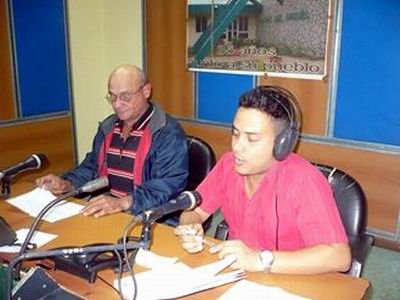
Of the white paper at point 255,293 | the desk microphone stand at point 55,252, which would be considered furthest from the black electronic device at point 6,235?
the white paper at point 255,293

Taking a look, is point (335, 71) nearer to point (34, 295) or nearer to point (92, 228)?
point (92, 228)

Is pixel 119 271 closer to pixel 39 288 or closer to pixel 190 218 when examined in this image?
pixel 39 288

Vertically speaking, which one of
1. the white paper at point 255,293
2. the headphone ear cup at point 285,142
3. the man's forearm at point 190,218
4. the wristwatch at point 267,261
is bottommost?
the white paper at point 255,293

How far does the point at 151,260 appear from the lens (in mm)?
1490

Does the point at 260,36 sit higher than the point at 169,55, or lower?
higher

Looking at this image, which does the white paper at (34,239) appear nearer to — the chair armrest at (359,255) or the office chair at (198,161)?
the office chair at (198,161)

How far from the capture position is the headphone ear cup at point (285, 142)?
4.87ft

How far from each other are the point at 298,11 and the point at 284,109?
1.82 meters

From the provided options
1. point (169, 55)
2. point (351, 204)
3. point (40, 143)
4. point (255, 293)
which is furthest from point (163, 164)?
point (40, 143)

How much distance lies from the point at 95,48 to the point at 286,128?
118 inches

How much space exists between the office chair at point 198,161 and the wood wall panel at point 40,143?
160 cm

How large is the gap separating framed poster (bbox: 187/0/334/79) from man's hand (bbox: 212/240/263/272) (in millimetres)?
1986

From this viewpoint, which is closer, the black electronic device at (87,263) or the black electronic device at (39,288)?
the black electronic device at (39,288)

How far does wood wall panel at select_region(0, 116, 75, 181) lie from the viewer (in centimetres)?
354
